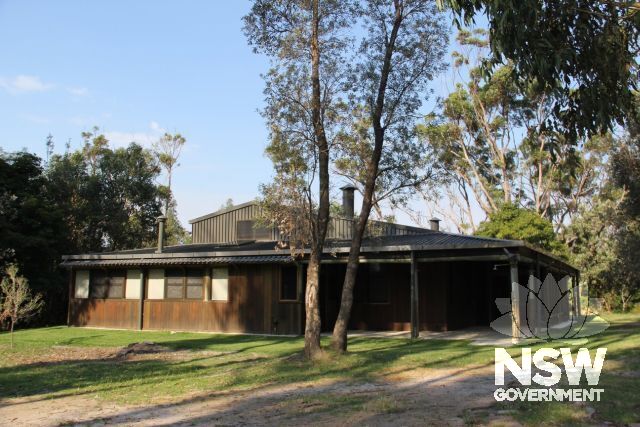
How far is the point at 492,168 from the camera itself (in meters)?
36.4

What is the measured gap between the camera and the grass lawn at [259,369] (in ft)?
24.1

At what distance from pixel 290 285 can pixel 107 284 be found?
773 centimetres

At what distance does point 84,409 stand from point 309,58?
8.06 meters

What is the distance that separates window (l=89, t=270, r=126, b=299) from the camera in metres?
21.3

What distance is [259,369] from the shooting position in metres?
10.7

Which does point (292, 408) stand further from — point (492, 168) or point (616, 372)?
point (492, 168)

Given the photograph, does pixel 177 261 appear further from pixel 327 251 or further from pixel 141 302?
pixel 327 251

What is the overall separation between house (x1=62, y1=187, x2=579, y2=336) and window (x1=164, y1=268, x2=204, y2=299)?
0.11 ft

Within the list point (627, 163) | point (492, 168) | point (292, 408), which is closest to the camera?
point (292, 408)

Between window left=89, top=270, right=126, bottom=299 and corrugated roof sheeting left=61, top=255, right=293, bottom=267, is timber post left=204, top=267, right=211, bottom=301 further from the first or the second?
window left=89, top=270, right=126, bottom=299

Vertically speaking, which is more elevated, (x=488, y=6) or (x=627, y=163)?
(x=627, y=163)

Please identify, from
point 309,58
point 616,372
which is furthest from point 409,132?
point 616,372

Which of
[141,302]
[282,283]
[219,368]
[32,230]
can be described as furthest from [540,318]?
[32,230]

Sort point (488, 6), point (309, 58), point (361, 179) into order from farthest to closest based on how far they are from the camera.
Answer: point (361, 179) → point (309, 58) → point (488, 6)
